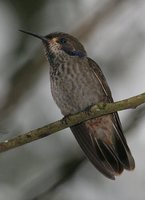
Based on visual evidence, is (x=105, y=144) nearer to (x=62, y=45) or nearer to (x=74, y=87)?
(x=74, y=87)

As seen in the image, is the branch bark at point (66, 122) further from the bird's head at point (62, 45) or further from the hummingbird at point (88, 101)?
the bird's head at point (62, 45)

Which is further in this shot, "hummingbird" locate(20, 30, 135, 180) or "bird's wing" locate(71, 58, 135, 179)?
"hummingbird" locate(20, 30, 135, 180)

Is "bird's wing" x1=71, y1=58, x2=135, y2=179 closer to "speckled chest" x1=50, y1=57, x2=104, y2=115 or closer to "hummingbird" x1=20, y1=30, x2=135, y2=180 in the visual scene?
"hummingbird" x1=20, y1=30, x2=135, y2=180

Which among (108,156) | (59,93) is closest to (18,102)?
(59,93)

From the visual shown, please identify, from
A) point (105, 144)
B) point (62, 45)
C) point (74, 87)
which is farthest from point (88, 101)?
point (62, 45)

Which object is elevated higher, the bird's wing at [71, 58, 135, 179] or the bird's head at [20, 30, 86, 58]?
the bird's head at [20, 30, 86, 58]

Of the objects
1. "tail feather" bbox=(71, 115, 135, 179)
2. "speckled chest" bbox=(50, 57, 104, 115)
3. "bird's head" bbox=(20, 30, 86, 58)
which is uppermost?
"bird's head" bbox=(20, 30, 86, 58)

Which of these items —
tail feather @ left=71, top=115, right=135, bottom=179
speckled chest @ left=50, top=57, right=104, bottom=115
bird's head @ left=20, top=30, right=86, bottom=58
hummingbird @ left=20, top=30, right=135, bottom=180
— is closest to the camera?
tail feather @ left=71, top=115, right=135, bottom=179


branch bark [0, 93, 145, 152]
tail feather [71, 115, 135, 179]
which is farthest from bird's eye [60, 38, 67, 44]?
branch bark [0, 93, 145, 152]

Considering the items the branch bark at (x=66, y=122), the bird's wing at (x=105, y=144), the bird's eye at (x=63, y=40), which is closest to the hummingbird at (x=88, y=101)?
the bird's wing at (x=105, y=144)
